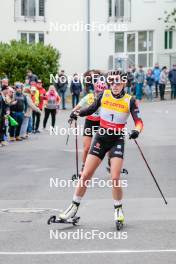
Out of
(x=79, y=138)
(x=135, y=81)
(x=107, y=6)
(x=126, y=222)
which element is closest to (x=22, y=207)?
(x=126, y=222)

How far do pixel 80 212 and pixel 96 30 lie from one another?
126 ft

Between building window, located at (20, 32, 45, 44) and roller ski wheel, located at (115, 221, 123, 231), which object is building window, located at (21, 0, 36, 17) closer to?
building window, located at (20, 32, 45, 44)

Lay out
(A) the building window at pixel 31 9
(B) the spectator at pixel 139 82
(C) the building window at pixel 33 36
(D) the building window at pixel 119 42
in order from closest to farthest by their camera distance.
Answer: (B) the spectator at pixel 139 82
(A) the building window at pixel 31 9
(C) the building window at pixel 33 36
(D) the building window at pixel 119 42

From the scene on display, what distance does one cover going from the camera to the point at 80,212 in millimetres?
13812

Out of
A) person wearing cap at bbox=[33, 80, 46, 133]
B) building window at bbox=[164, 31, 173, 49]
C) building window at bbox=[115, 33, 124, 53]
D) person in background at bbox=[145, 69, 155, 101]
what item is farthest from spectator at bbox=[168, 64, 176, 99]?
person wearing cap at bbox=[33, 80, 46, 133]

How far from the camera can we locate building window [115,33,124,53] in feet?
174

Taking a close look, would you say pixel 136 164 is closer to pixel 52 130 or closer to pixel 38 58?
pixel 52 130

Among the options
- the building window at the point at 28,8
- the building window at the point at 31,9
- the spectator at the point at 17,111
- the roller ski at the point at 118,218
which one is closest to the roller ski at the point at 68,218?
the roller ski at the point at 118,218

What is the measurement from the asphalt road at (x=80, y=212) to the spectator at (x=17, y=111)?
2.50 m

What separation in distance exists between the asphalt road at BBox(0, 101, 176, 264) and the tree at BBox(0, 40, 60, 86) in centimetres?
1776

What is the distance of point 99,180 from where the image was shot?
1778 centimetres

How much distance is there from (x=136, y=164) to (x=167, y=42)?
33.9 meters

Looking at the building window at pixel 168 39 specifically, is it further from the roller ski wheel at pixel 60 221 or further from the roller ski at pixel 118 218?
the roller ski at pixel 118 218

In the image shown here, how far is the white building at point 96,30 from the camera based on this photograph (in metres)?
50.0
